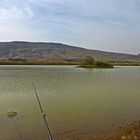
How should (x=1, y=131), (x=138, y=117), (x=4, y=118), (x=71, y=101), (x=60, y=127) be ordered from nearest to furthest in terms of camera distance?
(x=1, y=131)
(x=60, y=127)
(x=4, y=118)
(x=138, y=117)
(x=71, y=101)

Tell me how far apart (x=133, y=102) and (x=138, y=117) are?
11.1ft

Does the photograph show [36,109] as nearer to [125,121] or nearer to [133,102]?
[125,121]

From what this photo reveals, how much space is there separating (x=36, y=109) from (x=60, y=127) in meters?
2.81

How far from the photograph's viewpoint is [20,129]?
7867 mm

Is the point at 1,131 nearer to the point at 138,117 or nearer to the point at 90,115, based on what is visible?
the point at 90,115

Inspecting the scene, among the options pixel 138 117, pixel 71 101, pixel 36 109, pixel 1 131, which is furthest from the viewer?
pixel 71 101

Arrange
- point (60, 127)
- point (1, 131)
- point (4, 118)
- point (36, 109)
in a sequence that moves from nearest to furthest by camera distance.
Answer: point (1, 131)
point (60, 127)
point (4, 118)
point (36, 109)

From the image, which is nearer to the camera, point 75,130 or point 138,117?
point 75,130

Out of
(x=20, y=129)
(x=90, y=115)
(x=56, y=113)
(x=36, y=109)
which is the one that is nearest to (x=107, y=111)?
(x=90, y=115)

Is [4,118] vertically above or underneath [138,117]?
above

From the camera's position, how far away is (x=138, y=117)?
9.98 m

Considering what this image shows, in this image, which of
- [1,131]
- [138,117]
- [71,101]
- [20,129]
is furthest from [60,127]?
[71,101]

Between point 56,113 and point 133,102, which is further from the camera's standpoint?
point 133,102

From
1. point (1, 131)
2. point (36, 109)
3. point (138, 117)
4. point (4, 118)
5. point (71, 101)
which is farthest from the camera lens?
point (71, 101)
